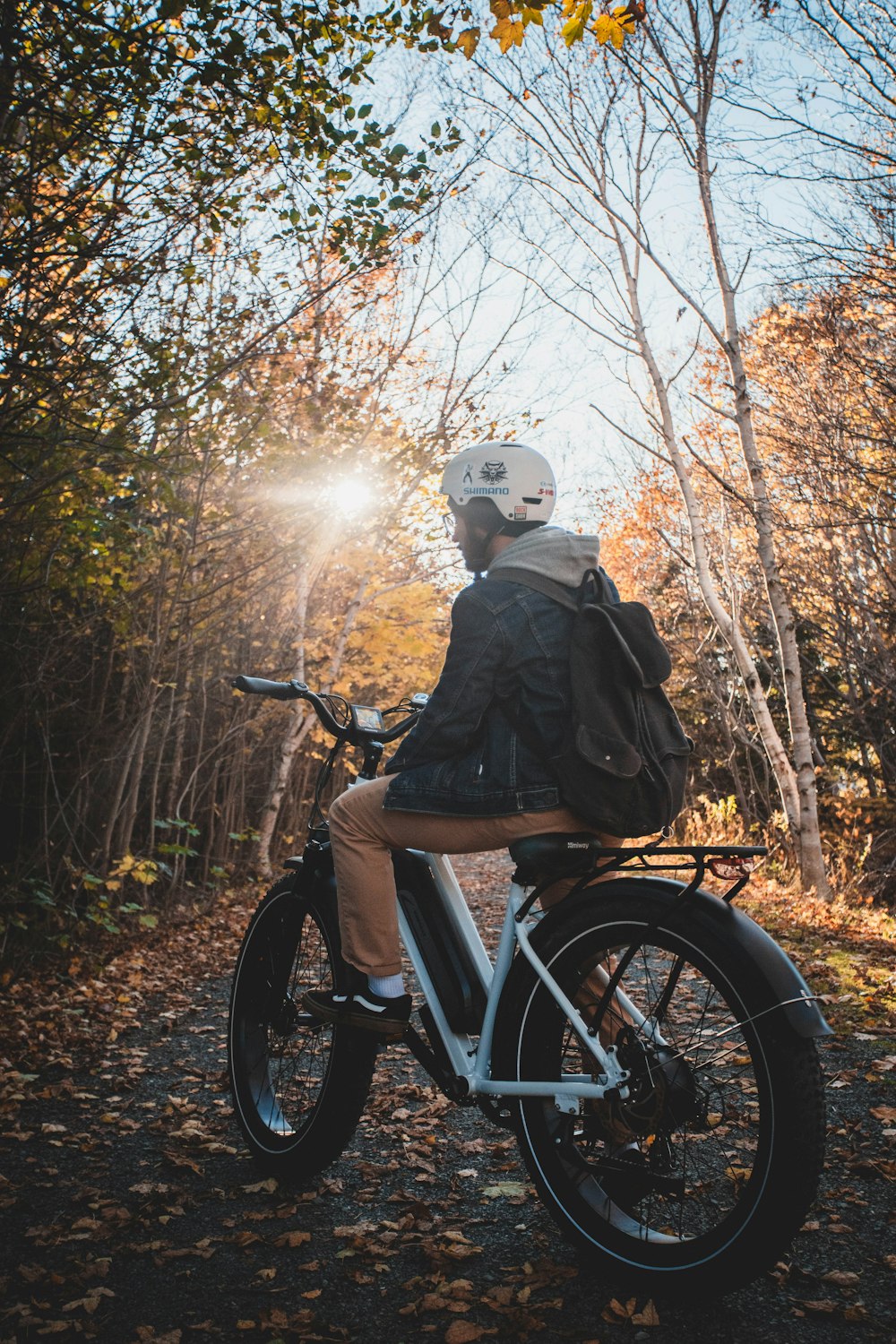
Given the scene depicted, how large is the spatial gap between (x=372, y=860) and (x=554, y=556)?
1053 millimetres

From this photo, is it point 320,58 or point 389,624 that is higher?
point 320,58

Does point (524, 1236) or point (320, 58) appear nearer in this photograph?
point (524, 1236)

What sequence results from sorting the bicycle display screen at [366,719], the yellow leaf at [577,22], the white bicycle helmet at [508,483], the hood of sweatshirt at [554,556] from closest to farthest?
the hood of sweatshirt at [554,556] → the white bicycle helmet at [508,483] → the bicycle display screen at [366,719] → the yellow leaf at [577,22]

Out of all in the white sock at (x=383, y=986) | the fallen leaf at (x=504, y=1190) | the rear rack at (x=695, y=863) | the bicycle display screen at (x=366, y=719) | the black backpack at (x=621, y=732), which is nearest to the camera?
the rear rack at (x=695, y=863)

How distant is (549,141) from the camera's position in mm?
10586

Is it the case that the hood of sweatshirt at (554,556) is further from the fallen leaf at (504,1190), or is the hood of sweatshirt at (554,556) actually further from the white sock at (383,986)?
the fallen leaf at (504,1190)

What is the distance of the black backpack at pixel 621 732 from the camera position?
7.64ft

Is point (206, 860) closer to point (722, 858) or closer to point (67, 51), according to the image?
point (67, 51)

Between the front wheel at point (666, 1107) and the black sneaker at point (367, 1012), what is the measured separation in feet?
1.24

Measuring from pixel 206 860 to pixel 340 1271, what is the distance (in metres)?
7.57

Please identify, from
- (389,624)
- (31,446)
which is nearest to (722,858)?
(31,446)

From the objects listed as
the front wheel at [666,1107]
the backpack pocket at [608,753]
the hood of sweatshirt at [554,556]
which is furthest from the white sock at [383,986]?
the hood of sweatshirt at [554,556]

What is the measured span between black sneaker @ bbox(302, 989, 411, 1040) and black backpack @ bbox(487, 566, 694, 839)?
86cm

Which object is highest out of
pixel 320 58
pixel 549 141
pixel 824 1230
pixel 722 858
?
pixel 549 141
